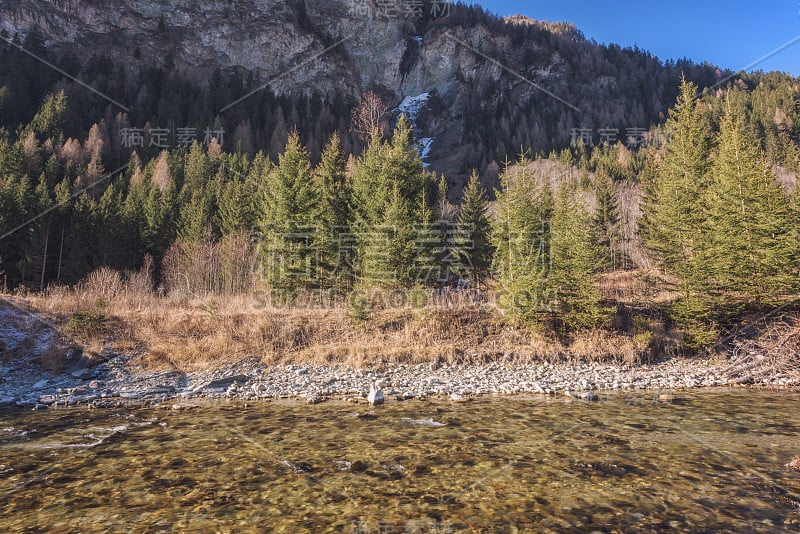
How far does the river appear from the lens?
589 centimetres

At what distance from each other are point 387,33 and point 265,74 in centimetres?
4405

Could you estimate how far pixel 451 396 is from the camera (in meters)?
14.2

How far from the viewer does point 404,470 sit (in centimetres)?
775

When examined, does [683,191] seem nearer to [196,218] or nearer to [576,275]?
[576,275]

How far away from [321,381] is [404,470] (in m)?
9.01

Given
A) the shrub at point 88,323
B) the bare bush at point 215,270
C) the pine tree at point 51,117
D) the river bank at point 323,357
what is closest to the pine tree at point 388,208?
the river bank at point 323,357

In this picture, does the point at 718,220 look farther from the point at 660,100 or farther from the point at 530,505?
the point at 660,100

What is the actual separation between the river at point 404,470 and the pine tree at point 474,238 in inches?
654

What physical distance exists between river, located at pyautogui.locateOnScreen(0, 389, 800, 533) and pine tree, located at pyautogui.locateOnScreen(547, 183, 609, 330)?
793cm

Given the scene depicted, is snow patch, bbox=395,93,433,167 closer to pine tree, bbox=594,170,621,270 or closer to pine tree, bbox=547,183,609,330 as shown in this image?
pine tree, bbox=594,170,621,270

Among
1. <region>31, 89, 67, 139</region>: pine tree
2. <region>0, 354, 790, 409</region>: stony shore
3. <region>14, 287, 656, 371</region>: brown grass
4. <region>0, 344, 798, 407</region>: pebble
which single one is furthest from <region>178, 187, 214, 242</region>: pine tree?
<region>31, 89, 67, 139</region>: pine tree

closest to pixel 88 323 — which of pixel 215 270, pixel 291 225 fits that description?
pixel 291 225

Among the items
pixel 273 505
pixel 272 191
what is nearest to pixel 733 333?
pixel 273 505

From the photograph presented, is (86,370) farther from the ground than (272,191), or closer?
closer
